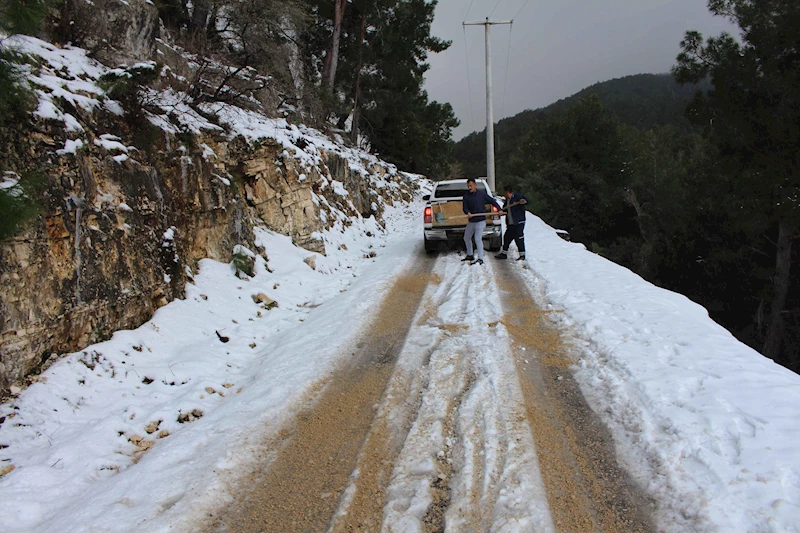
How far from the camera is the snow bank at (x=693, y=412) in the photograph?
2605mm

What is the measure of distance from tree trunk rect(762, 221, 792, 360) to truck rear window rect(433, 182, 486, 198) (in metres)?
11.1

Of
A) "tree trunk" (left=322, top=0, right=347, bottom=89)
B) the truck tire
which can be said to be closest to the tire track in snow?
the truck tire

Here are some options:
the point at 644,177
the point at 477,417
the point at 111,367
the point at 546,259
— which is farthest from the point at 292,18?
the point at 644,177

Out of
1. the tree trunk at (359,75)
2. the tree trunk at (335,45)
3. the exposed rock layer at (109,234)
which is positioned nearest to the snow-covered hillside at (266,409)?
the exposed rock layer at (109,234)

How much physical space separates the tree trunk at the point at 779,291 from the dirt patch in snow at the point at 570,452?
14092mm

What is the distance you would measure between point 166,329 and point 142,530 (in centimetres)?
331

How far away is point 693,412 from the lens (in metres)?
3.48

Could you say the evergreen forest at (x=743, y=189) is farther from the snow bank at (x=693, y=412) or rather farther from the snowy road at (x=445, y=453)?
the snowy road at (x=445, y=453)

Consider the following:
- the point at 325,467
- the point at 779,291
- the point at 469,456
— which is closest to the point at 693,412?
the point at 469,456

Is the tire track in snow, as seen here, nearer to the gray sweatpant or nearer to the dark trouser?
the gray sweatpant

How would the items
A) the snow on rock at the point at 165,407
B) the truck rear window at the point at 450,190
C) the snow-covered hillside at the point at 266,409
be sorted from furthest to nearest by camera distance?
1. the truck rear window at the point at 450,190
2. the snow on rock at the point at 165,407
3. the snow-covered hillside at the point at 266,409

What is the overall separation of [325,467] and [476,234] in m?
7.11

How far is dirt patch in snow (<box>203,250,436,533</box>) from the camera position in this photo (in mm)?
2777

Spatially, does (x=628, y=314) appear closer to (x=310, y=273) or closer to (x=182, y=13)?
(x=310, y=273)
